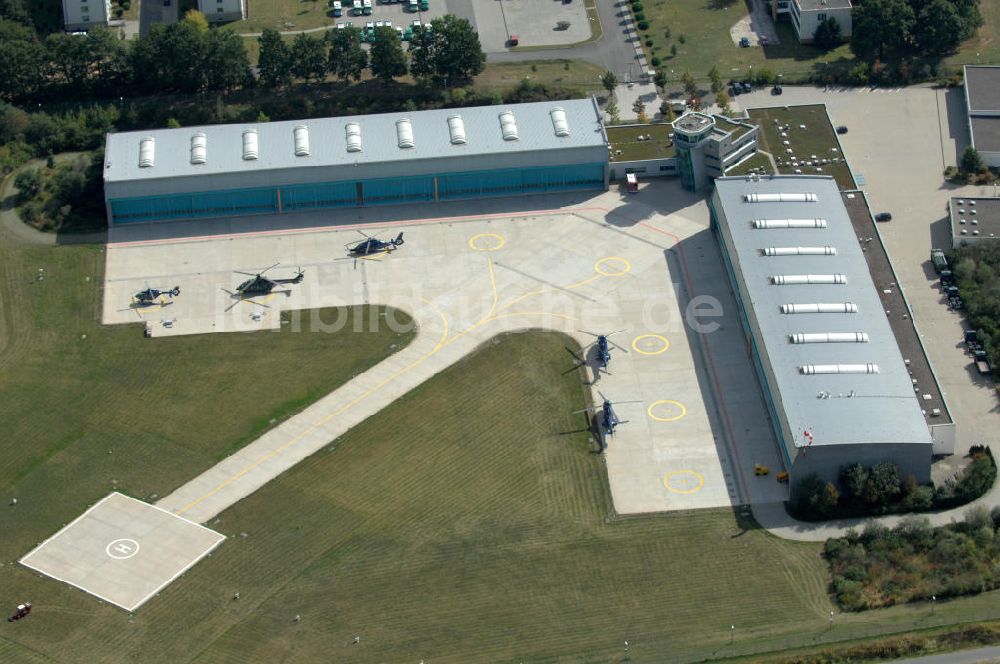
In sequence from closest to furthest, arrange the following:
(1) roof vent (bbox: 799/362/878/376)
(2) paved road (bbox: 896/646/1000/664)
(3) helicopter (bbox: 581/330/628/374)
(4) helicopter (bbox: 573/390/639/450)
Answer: (2) paved road (bbox: 896/646/1000/664) → (1) roof vent (bbox: 799/362/878/376) → (4) helicopter (bbox: 573/390/639/450) → (3) helicopter (bbox: 581/330/628/374)

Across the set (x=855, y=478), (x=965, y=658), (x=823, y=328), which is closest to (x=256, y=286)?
(x=823, y=328)

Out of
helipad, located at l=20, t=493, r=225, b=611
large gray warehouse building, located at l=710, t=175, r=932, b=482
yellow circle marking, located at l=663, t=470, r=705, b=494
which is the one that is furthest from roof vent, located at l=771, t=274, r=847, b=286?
helipad, located at l=20, t=493, r=225, b=611

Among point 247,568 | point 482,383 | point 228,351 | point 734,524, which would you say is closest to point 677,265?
point 482,383

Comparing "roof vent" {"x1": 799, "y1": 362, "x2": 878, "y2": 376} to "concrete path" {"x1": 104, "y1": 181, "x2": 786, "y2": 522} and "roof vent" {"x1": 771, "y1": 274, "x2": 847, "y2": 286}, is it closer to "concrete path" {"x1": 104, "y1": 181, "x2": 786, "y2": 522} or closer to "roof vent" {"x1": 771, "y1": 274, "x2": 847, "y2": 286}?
"concrete path" {"x1": 104, "y1": 181, "x2": 786, "y2": 522}

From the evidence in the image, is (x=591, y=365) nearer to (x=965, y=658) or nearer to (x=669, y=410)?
(x=669, y=410)

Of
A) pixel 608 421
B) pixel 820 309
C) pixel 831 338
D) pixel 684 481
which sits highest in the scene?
pixel 820 309

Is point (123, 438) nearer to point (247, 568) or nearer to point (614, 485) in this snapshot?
point (247, 568)
